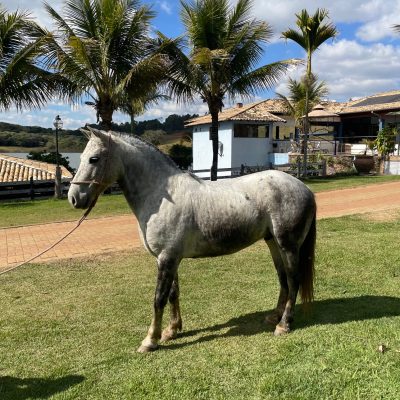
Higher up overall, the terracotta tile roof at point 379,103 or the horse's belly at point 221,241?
the terracotta tile roof at point 379,103

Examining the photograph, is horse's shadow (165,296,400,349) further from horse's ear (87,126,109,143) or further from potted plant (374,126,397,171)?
potted plant (374,126,397,171)

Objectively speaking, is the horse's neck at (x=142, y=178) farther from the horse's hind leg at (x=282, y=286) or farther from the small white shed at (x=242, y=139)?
the small white shed at (x=242, y=139)

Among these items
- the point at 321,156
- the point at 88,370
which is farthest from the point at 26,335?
the point at 321,156

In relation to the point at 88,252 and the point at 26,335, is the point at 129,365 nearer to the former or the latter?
the point at 26,335

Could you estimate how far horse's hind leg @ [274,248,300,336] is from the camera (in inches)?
171

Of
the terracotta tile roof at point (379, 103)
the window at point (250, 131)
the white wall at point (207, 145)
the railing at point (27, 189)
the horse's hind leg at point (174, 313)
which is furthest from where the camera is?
the white wall at point (207, 145)

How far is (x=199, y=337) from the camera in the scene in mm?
4426

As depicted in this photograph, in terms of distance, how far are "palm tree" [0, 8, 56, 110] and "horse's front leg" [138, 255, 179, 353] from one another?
41.9 feet

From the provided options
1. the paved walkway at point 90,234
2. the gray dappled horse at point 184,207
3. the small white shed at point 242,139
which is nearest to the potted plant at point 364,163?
the small white shed at point 242,139

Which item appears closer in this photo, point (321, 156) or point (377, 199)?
point (377, 199)

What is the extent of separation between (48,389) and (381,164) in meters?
24.5

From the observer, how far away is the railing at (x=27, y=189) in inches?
680

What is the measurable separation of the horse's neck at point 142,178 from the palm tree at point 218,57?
12806 mm

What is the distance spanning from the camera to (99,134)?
390 centimetres
